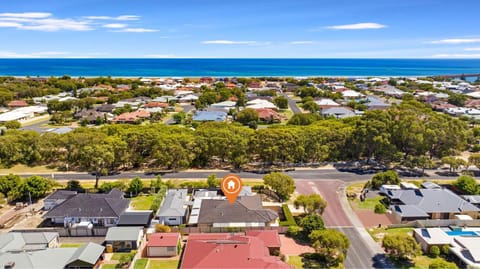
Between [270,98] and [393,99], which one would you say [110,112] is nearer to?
[270,98]

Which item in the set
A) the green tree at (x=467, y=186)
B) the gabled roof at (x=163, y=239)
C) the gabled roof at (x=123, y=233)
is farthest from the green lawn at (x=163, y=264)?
the green tree at (x=467, y=186)

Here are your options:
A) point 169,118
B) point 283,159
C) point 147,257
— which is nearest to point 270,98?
point 169,118

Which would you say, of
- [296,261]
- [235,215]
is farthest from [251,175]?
[296,261]

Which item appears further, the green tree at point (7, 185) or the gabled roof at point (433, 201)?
the green tree at point (7, 185)

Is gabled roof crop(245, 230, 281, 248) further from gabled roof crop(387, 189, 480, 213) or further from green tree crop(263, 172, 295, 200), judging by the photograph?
gabled roof crop(387, 189, 480, 213)

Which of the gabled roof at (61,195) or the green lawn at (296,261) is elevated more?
the gabled roof at (61,195)

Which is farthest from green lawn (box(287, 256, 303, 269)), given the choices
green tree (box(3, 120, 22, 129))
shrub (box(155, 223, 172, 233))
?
green tree (box(3, 120, 22, 129))

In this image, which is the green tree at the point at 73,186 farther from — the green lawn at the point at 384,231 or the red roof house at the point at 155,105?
the red roof house at the point at 155,105
